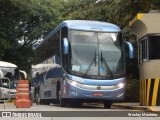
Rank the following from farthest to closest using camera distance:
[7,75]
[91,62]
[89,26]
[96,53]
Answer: [7,75] < [89,26] < [96,53] < [91,62]

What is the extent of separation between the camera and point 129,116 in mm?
13828

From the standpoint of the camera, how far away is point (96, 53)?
18906 millimetres

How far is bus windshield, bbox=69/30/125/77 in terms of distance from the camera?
1875 centimetres

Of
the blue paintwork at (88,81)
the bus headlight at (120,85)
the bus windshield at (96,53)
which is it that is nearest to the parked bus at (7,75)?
the blue paintwork at (88,81)

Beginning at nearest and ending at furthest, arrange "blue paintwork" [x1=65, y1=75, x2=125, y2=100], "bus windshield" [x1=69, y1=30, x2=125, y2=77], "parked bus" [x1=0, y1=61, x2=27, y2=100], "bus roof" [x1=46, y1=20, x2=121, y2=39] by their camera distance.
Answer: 1. "blue paintwork" [x1=65, y1=75, x2=125, y2=100]
2. "bus windshield" [x1=69, y1=30, x2=125, y2=77]
3. "bus roof" [x1=46, y1=20, x2=121, y2=39]
4. "parked bus" [x1=0, y1=61, x2=27, y2=100]

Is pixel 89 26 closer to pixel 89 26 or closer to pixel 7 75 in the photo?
pixel 89 26

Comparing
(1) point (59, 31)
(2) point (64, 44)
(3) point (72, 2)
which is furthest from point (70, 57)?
(3) point (72, 2)

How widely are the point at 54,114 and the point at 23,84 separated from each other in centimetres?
573

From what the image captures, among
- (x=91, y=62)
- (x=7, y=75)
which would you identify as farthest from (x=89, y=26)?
(x=7, y=75)

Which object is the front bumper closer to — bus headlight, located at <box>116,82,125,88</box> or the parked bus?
bus headlight, located at <box>116,82,125,88</box>

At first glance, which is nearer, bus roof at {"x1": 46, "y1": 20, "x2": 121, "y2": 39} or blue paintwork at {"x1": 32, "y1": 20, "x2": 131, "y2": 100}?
blue paintwork at {"x1": 32, "y1": 20, "x2": 131, "y2": 100}

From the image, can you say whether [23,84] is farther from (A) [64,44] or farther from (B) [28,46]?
(B) [28,46]

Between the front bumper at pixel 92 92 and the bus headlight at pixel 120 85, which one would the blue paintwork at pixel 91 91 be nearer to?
the front bumper at pixel 92 92

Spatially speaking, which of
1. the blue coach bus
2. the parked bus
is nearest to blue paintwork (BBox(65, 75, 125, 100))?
the blue coach bus
